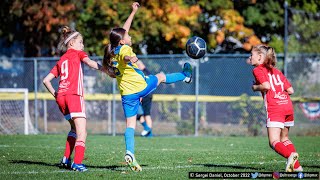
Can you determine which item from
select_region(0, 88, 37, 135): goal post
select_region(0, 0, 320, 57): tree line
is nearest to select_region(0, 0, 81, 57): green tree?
select_region(0, 0, 320, 57): tree line

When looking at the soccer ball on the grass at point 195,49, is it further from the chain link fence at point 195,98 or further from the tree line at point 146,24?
the tree line at point 146,24

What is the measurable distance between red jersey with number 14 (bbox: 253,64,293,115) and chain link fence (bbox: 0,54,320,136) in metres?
12.0

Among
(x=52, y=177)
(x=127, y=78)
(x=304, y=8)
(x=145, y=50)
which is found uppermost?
(x=304, y=8)

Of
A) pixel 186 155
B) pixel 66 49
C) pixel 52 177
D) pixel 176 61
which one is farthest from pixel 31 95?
pixel 52 177

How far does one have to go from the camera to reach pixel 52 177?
843 cm

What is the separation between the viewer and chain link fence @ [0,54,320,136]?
847 inches

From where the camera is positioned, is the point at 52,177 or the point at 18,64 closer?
the point at 52,177

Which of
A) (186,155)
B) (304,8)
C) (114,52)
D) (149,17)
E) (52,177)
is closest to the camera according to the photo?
(52,177)

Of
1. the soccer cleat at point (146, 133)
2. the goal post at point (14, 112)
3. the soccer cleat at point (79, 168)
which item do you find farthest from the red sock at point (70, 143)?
→ the goal post at point (14, 112)

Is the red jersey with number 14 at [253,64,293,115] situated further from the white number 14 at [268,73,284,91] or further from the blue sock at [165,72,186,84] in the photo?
the blue sock at [165,72,186,84]

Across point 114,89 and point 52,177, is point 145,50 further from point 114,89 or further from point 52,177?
point 52,177

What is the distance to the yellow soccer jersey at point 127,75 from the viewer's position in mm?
9188

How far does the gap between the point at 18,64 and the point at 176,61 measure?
5611mm

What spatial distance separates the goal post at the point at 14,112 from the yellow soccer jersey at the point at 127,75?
11774 mm
